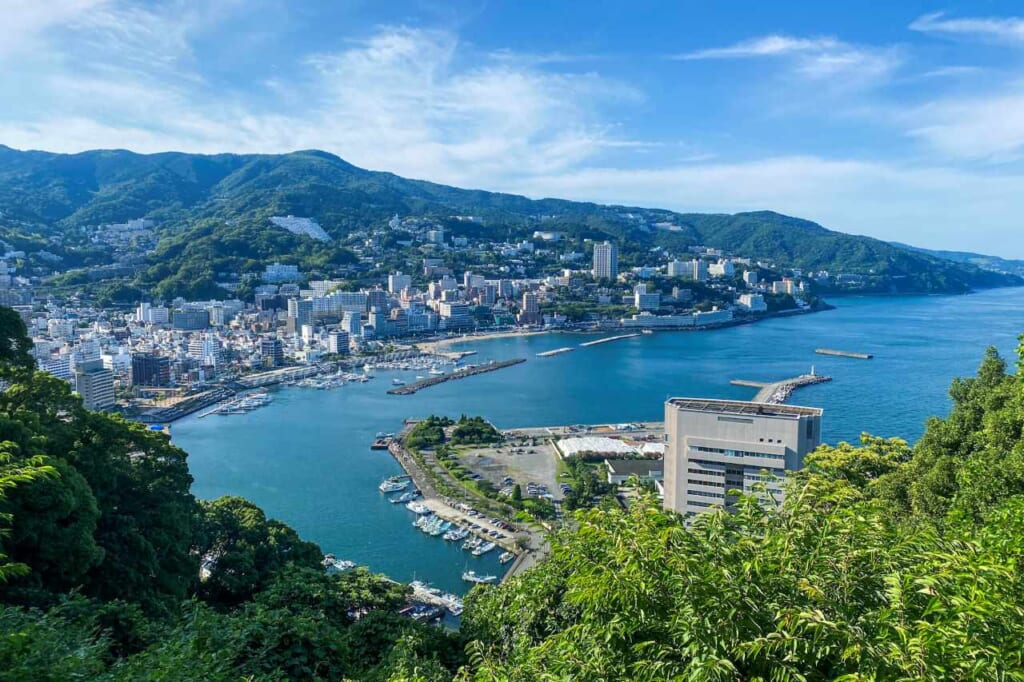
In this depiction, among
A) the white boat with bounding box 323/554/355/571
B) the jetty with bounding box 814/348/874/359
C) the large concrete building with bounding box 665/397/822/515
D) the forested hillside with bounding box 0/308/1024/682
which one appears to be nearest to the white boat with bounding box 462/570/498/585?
the white boat with bounding box 323/554/355/571

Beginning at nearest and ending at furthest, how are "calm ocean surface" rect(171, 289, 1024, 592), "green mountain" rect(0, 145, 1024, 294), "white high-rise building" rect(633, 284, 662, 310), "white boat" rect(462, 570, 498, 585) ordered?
"white boat" rect(462, 570, 498, 585) → "calm ocean surface" rect(171, 289, 1024, 592) → "white high-rise building" rect(633, 284, 662, 310) → "green mountain" rect(0, 145, 1024, 294)

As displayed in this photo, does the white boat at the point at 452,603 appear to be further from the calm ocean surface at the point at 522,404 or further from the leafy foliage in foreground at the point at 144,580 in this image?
the leafy foliage in foreground at the point at 144,580

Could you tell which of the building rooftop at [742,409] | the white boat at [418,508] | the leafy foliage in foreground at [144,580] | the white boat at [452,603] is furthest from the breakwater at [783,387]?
the leafy foliage in foreground at [144,580]

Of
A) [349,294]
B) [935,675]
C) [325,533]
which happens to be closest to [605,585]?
[935,675]

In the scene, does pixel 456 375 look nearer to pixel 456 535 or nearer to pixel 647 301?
pixel 456 535

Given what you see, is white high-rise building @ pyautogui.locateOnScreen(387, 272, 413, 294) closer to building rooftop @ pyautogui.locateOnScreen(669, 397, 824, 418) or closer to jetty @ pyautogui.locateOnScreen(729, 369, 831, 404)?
jetty @ pyautogui.locateOnScreen(729, 369, 831, 404)

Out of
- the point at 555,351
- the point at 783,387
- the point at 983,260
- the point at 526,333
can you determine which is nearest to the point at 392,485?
the point at 783,387
